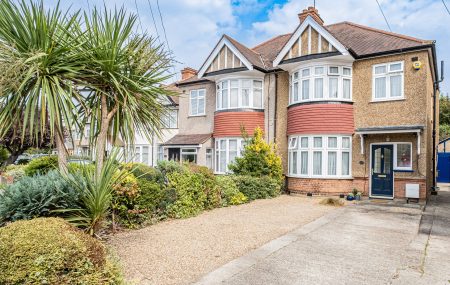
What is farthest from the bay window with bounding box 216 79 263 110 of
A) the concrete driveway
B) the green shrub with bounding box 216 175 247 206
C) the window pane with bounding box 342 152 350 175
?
the concrete driveway

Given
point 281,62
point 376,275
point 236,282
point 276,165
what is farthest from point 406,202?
point 236,282

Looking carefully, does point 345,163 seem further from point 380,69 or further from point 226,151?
point 226,151

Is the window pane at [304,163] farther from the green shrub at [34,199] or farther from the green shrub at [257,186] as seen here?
the green shrub at [34,199]

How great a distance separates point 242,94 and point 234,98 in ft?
1.54

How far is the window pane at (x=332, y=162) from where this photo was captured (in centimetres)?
1394

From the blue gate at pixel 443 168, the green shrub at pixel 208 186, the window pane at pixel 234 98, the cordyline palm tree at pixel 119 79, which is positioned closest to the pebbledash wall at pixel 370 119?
the window pane at pixel 234 98

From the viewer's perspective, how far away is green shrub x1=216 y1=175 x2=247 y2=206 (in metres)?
11.4

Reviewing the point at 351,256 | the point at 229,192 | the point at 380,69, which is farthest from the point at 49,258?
the point at 380,69

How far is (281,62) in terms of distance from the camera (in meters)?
15.0

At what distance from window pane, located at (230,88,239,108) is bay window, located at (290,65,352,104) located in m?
3.55

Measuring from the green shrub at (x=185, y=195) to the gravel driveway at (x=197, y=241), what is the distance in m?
0.34

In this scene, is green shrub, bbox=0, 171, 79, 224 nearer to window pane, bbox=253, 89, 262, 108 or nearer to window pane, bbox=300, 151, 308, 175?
→ window pane, bbox=300, 151, 308, 175

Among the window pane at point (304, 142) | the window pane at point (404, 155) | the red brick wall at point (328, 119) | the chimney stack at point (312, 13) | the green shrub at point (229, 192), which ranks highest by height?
the chimney stack at point (312, 13)

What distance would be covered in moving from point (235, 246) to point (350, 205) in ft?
23.3
